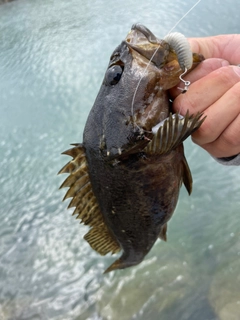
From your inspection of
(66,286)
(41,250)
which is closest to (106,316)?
(66,286)

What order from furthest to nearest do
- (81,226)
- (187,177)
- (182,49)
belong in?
(81,226)
(187,177)
(182,49)

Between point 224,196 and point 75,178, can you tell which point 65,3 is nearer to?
point 224,196

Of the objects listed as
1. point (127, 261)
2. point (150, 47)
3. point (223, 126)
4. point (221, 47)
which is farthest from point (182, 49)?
point (127, 261)

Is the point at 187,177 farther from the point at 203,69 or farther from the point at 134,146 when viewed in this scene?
the point at 203,69

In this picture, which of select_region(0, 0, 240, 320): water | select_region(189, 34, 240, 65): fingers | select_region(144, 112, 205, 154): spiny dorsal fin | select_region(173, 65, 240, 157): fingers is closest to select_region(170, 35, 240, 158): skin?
select_region(173, 65, 240, 157): fingers

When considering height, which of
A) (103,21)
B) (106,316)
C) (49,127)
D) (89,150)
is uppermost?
(89,150)

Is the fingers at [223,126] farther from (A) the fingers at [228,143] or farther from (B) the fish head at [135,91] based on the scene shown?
(B) the fish head at [135,91]

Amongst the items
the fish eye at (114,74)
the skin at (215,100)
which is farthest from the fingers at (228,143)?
the fish eye at (114,74)
